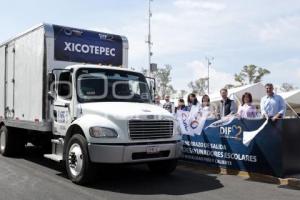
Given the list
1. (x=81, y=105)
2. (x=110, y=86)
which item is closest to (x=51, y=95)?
(x=81, y=105)

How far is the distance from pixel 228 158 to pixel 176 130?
173cm

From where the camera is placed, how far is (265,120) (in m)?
8.89

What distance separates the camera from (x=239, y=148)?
948 cm

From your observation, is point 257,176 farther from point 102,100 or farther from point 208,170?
point 102,100

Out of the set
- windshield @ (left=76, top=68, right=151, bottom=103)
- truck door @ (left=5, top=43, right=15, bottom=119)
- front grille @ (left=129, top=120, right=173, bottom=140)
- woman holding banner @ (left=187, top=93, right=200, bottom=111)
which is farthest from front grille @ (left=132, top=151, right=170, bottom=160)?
truck door @ (left=5, top=43, right=15, bottom=119)

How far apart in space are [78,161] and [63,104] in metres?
1.52

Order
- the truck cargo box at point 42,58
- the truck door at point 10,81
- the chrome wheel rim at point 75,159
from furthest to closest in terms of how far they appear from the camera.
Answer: the truck door at point 10,81
the truck cargo box at point 42,58
the chrome wheel rim at point 75,159

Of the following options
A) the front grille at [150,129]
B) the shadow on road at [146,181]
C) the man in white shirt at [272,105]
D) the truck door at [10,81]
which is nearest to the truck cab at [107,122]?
the front grille at [150,129]

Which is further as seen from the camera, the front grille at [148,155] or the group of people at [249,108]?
the group of people at [249,108]

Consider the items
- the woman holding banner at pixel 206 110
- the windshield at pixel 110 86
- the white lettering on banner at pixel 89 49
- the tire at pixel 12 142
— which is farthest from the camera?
the tire at pixel 12 142

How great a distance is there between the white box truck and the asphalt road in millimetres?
423

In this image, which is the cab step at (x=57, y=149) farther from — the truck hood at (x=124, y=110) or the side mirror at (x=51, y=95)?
the truck hood at (x=124, y=110)

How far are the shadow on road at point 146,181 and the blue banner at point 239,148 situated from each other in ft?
2.12

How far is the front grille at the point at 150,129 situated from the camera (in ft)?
26.6
